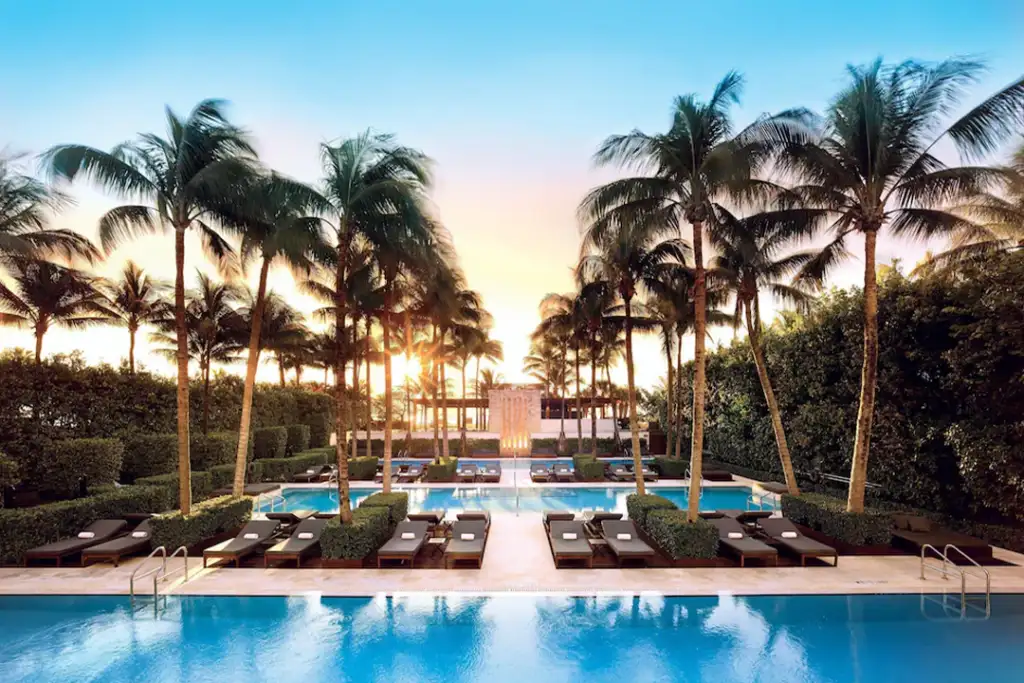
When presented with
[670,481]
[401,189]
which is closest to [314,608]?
[401,189]

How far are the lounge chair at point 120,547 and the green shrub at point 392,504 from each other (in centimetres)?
453

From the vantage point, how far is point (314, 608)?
9.03 meters

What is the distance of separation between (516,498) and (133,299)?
1880 centimetres

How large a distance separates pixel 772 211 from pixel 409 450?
25.8 m

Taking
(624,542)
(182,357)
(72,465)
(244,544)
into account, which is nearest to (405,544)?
(244,544)

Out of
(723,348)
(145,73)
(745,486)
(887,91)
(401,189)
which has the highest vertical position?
(145,73)

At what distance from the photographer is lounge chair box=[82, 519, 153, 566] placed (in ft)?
36.1

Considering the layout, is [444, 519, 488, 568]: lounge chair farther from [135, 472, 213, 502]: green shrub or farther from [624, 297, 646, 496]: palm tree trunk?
[135, 472, 213, 502]: green shrub

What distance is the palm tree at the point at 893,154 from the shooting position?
10.4m

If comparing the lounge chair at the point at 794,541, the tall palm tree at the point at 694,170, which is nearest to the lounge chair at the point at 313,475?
the tall palm tree at the point at 694,170

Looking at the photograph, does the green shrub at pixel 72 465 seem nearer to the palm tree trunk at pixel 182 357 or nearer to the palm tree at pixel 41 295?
the palm tree at pixel 41 295

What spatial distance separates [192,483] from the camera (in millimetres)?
17219

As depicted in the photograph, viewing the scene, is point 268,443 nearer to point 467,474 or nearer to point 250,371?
point 467,474

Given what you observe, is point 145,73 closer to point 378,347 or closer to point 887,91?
point 887,91
